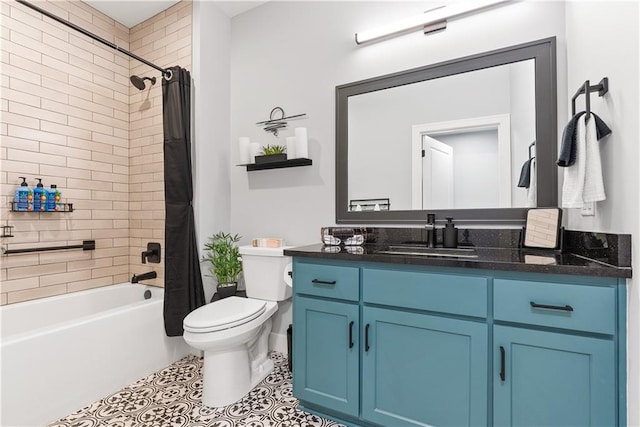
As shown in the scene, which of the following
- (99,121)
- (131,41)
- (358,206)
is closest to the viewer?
(358,206)

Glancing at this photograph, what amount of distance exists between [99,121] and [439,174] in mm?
2825

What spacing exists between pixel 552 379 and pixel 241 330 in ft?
4.69

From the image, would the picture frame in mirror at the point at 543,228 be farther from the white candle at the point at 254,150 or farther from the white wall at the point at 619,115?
the white candle at the point at 254,150

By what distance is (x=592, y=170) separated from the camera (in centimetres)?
118

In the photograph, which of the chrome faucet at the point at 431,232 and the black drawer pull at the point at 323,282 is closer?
the black drawer pull at the point at 323,282

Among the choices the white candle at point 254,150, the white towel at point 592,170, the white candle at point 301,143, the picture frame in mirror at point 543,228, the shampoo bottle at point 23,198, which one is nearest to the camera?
the white towel at point 592,170

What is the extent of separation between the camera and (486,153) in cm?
174

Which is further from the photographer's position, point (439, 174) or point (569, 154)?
point (439, 174)

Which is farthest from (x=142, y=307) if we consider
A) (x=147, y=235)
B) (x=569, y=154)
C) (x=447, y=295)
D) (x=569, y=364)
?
(x=569, y=154)

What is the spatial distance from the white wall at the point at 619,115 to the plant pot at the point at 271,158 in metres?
1.72

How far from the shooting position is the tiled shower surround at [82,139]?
7.07 feet

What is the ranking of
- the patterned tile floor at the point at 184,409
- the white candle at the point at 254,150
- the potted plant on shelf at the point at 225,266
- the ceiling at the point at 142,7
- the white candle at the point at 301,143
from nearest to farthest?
the patterned tile floor at the point at 184,409, the white candle at the point at 301,143, the potted plant on shelf at the point at 225,266, the white candle at the point at 254,150, the ceiling at the point at 142,7

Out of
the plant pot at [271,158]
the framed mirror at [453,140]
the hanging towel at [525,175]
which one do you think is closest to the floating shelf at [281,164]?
the plant pot at [271,158]

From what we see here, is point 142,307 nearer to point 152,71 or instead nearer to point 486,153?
point 152,71
